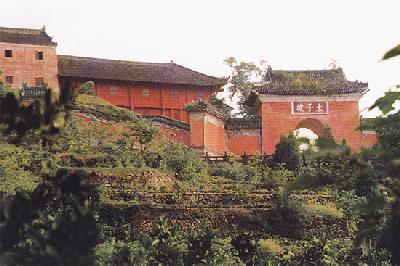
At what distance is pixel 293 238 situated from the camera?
1444cm

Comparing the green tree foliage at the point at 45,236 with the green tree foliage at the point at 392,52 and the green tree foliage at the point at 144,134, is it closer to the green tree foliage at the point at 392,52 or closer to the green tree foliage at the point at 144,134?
the green tree foliage at the point at 392,52

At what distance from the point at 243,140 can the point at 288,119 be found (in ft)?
6.03

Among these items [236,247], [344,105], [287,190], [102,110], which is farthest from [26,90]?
[287,190]

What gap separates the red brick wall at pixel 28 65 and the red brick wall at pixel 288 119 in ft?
28.2

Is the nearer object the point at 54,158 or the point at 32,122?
the point at 32,122

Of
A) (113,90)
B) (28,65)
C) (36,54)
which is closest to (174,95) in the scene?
(113,90)

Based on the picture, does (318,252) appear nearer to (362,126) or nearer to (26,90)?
(362,126)

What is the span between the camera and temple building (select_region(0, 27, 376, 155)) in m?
25.1

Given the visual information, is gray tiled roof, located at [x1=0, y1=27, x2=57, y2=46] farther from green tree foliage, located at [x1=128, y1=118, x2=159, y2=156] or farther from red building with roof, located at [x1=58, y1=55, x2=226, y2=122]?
green tree foliage, located at [x1=128, y1=118, x2=159, y2=156]

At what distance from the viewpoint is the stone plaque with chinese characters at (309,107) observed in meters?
25.8

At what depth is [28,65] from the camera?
28.1 metres

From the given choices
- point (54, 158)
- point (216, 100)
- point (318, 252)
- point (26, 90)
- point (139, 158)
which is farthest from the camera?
point (216, 100)

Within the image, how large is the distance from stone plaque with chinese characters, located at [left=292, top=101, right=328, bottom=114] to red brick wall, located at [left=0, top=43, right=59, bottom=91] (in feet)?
31.3

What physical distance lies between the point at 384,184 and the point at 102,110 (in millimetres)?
20000
